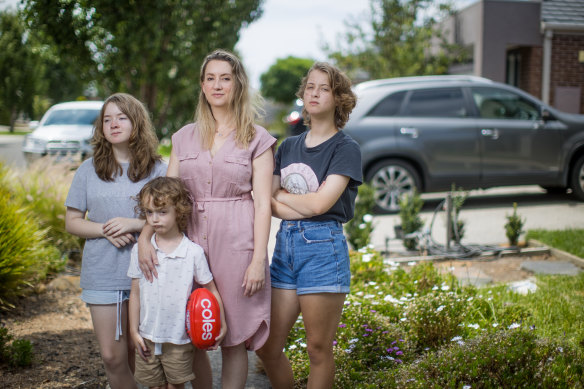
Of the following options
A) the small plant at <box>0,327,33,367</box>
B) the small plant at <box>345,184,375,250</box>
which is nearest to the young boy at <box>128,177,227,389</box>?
the small plant at <box>0,327,33,367</box>

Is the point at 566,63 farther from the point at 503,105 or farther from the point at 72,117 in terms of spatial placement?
the point at 72,117

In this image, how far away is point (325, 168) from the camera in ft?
8.93

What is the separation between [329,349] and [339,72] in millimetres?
1343

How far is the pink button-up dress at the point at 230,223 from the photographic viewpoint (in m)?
2.67

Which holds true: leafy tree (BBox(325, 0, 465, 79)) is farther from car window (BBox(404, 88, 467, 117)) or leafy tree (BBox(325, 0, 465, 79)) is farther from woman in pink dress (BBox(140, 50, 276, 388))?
woman in pink dress (BBox(140, 50, 276, 388))

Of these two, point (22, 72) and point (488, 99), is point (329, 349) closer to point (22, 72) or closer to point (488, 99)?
point (488, 99)

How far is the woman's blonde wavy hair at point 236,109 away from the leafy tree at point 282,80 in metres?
46.0

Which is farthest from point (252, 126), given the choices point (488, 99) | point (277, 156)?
point (488, 99)

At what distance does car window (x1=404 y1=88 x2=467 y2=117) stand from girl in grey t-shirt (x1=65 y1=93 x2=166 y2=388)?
638 centimetres

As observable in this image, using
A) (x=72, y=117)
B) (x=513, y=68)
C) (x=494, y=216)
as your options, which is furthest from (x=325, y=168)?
(x=513, y=68)

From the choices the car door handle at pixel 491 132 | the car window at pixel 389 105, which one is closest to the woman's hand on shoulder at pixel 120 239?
the car window at pixel 389 105

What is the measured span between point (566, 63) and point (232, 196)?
545 inches

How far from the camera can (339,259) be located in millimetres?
2693

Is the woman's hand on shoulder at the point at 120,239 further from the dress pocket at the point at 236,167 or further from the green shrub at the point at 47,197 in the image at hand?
the green shrub at the point at 47,197
